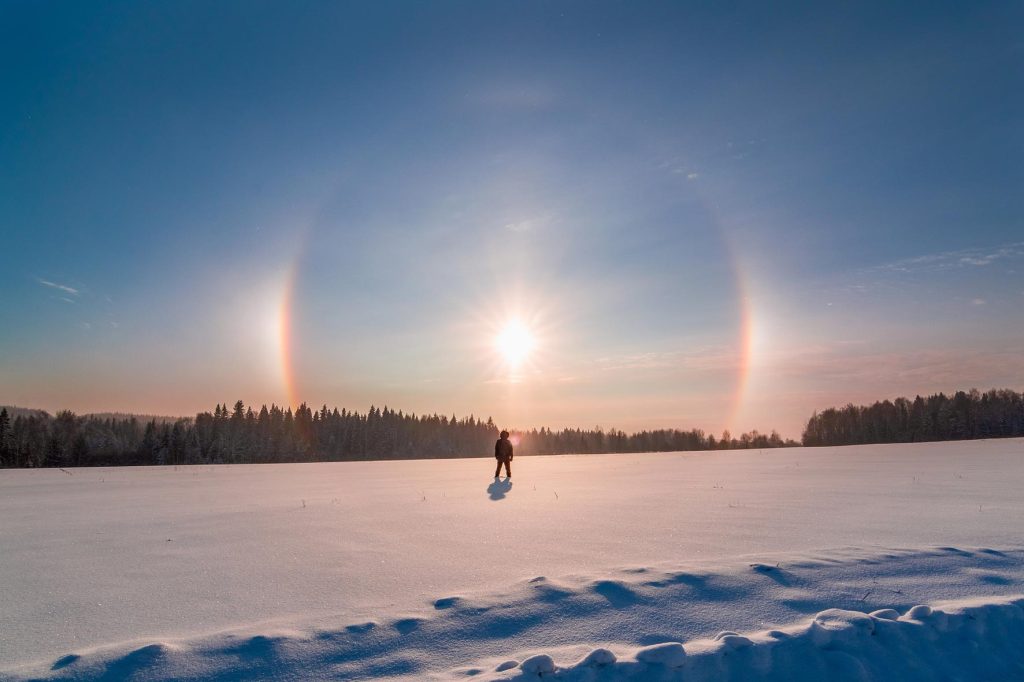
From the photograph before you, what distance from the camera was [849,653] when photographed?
15.1 feet

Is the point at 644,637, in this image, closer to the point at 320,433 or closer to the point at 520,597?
the point at 520,597

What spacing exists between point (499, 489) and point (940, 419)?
120m

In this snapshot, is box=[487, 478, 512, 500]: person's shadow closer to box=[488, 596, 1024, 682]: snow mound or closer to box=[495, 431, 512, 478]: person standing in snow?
box=[495, 431, 512, 478]: person standing in snow

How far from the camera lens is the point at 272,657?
4223 millimetres

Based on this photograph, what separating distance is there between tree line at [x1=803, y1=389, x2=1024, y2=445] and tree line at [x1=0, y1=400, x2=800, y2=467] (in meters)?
19.3

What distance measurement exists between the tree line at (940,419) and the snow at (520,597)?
119661mm

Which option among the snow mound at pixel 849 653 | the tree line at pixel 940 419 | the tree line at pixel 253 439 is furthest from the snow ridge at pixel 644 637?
the tree line at pixel 940 419

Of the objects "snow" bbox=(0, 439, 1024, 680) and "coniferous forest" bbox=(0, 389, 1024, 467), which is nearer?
"snow" bbox=(0, 439, 1024, 680)

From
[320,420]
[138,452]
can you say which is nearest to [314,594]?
[138,452]

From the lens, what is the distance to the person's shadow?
14758 mm

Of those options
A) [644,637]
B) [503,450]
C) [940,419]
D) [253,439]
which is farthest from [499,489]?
[940,419]

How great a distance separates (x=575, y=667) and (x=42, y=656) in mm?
4211

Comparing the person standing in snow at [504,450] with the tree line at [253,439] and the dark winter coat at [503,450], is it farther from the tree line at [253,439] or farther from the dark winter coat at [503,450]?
the tree line at [253,439]

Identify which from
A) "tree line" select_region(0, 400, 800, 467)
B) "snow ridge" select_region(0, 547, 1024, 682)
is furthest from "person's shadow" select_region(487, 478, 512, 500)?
"tree line" select_region(0, 400, 800, 467)
